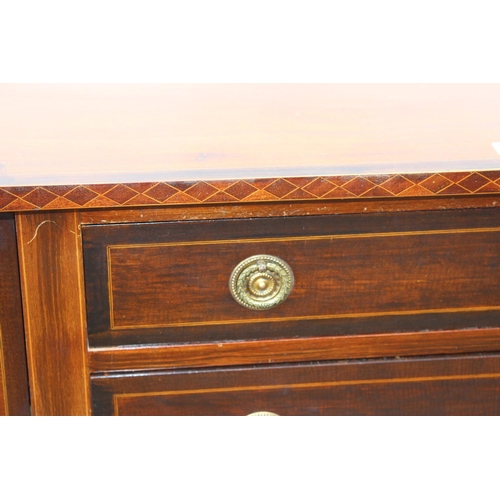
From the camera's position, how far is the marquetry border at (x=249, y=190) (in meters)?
0.78

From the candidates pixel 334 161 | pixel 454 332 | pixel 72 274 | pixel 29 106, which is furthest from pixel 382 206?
pixel 29 106

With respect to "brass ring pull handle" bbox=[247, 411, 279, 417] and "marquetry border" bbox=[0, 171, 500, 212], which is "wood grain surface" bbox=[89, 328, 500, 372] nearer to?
"brass ring pull handle" bbox=[247, 411, 279, 417]

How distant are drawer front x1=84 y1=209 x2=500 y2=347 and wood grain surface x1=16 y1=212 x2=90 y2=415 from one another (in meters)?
0.02

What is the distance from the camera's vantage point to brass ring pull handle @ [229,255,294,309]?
2.87 ft

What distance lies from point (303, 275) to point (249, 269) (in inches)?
2.5

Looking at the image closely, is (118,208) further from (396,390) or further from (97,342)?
(396,390)

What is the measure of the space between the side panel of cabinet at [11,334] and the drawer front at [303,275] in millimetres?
77

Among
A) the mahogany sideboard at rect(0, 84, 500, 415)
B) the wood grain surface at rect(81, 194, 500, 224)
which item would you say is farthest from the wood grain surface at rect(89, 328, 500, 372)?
the wood grain surface at rect(81, 194, 500, 224)

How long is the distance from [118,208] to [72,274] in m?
0.09

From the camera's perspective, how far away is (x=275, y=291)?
35.1 inches

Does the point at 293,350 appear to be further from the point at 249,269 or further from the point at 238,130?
the point at 238,130

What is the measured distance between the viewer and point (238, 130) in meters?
0.99

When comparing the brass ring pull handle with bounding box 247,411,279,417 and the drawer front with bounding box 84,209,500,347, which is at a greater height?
the drawer front with bounding box 84,209,500,347

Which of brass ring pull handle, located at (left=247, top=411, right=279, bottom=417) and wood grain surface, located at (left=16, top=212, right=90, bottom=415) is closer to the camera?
wood grain surface, located at (left=16, top=212, right=90, bottom=415)
